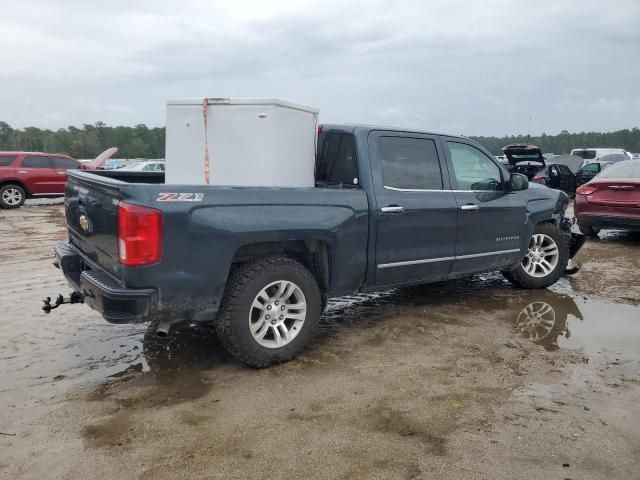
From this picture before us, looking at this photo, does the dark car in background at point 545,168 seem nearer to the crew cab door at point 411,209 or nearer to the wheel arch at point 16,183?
the crew cab door at point 411,209

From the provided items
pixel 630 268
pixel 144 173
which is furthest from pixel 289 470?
pixel 630 268

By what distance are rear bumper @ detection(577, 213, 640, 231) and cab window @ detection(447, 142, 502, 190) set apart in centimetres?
434

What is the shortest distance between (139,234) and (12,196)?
14.1 m

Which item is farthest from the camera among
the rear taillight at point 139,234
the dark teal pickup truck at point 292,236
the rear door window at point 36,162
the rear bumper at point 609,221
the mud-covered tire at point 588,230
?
the rear door window at point 36,162

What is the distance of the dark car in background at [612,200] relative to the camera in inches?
343

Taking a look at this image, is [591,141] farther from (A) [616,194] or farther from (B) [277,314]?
(B) [277,314]

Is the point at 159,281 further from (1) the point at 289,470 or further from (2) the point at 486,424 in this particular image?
(2) the point at 486,424

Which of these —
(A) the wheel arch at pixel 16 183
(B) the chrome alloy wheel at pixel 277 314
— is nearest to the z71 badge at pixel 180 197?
(B) the chrome alloy wheel at pixel 277 314

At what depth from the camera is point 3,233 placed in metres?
10.6

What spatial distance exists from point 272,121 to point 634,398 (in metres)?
3.09

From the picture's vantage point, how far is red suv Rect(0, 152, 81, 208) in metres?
15.2

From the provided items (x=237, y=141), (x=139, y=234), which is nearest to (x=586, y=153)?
(x=237, y=141)

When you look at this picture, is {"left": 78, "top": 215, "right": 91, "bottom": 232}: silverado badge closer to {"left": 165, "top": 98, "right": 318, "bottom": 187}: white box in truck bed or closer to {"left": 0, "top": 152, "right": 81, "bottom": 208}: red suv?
{"left": 165, "top": 98, "right": 318, "bottom": 187}: white box in truck bed

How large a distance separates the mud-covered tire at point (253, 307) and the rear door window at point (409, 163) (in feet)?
3.97
